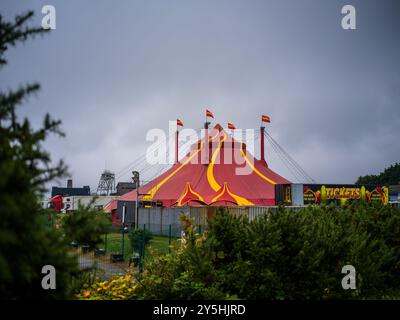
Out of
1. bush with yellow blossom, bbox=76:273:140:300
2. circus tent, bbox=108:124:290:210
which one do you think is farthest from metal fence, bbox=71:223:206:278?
circus tent, bbox=108:124:290:210

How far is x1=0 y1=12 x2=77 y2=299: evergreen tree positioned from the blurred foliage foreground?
9.93 feet

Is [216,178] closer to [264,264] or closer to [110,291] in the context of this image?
[110,291]

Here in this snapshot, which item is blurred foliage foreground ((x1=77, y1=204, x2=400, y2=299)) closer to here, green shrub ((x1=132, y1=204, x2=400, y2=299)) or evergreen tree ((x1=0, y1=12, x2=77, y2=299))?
green shrub ((x1=132, y1=204, x2=400, y2=299))

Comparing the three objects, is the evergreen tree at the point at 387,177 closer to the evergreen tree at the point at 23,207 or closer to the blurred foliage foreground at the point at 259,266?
the blurred foliage foreground at the point at 259,266

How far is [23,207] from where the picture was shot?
2.82 meters

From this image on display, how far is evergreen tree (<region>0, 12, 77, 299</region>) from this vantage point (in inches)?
107

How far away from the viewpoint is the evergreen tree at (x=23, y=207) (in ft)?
8.96

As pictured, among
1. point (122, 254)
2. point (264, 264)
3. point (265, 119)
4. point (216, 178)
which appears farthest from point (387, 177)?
point (264, 264)

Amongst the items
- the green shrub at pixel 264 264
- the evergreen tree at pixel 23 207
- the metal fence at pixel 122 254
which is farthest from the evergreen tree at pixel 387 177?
the evergreen tree at pixel 23 207

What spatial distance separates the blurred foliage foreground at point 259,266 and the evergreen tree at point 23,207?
3025mm
